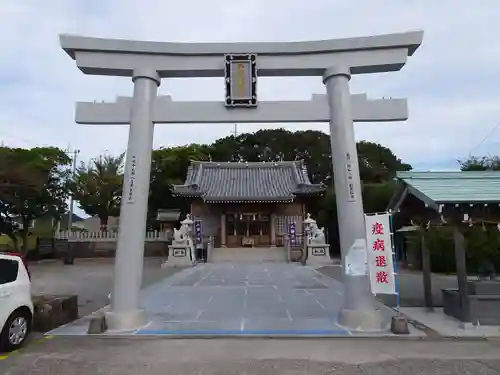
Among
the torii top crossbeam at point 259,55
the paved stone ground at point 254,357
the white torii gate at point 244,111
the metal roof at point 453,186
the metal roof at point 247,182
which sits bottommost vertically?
the paved stone ground at point 254,357

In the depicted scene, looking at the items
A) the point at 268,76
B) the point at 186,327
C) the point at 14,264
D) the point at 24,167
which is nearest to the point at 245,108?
the point at 268,76

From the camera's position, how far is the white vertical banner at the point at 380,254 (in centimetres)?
724

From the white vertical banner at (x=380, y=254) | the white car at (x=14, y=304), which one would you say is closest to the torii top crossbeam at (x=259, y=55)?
the white vertical banner at (x=380, y=254)

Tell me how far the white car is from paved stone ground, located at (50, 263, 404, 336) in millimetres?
852

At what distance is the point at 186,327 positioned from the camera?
771 cm

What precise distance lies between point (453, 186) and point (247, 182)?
26.0 meters

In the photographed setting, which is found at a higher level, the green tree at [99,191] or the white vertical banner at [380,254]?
the green tree at [99,191]

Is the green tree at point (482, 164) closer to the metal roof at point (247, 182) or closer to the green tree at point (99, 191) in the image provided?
the metal roof at point (247, 182)

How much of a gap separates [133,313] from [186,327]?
99 centimetres

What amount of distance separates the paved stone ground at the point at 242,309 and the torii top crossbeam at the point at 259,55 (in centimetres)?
487

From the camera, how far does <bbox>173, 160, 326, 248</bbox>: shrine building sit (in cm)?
3086

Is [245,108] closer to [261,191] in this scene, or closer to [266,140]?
[261,191]

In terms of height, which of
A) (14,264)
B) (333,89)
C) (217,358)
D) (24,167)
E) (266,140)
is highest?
(266,140)

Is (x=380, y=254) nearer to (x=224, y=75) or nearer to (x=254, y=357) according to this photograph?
(x=254, y=357)
